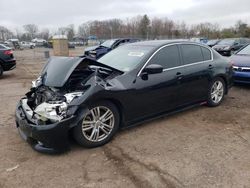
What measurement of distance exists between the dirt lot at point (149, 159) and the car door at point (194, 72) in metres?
0.57

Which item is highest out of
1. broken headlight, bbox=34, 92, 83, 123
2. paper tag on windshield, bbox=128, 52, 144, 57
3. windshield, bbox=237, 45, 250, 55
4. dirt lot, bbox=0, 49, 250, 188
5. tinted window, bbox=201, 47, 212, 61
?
paper tag on windshield, bbox=128, 52, 144, 57

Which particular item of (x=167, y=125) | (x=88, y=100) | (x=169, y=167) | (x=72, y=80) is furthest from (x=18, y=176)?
(x=167, y=125)

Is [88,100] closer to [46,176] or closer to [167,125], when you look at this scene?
[46,176]

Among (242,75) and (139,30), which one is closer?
(242,75)

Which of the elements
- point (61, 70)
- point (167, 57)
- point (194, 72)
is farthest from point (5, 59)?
point (194, 72)

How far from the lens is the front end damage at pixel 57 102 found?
11.2 ft

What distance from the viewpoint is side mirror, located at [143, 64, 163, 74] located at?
426cm

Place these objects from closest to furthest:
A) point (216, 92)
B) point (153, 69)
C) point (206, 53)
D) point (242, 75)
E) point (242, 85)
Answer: point (153, 69) < point (206, 53) < point (216, 92) < point (242, 75) < point (242, 85)

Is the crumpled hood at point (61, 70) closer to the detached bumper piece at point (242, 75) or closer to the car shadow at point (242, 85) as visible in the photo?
the detached bumper piece at point (242, 75)

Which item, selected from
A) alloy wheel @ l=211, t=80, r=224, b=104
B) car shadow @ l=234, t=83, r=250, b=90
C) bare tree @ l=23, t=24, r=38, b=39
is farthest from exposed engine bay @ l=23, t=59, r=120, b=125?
bare tree @ l=23, t=24, r=38, b=39

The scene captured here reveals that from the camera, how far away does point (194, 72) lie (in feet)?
16.8

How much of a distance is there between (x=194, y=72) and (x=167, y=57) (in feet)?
2.33

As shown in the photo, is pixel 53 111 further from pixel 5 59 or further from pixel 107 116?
pixel 5 59

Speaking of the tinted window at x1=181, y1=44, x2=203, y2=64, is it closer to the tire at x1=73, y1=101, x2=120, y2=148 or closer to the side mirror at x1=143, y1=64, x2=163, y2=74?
the side mirror at x1=143, y1=64, x2=163, y2=74
